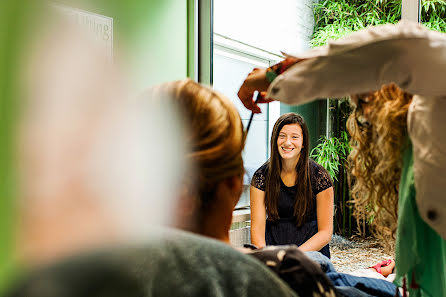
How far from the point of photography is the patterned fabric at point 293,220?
7.63 feet

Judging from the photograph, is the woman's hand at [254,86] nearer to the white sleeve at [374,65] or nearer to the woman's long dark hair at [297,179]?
the white sleeve at [374,65]

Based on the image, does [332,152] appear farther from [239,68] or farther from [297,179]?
[239,68]

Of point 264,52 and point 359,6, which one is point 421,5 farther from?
point 264,52

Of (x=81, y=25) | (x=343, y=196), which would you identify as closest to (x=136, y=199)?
(x=81, y=25)

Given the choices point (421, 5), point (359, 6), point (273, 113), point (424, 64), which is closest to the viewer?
point (424, 64)

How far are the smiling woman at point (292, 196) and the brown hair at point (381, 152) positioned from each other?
1.43 m

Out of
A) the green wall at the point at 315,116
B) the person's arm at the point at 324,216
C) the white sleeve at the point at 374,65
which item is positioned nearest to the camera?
the white sleeve at the point at 374,65

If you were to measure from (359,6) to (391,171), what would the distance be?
2.11 meters

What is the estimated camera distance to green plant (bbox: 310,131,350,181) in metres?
2.73

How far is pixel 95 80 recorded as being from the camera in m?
0.29

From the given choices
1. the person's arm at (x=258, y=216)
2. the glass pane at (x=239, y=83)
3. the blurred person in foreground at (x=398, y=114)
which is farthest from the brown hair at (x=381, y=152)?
the glass pane at (x=239, y=83)

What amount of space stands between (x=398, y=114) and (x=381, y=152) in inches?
3.3

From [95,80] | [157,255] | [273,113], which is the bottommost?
[157,255]

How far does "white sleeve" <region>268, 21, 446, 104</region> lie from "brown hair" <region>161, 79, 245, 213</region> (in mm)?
122
